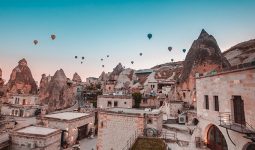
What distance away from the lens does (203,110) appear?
18.1m

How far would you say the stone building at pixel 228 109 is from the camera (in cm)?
1115

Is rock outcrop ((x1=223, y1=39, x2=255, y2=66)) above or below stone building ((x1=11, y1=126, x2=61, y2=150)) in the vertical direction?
above

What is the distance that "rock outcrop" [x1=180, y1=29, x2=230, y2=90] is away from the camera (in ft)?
151

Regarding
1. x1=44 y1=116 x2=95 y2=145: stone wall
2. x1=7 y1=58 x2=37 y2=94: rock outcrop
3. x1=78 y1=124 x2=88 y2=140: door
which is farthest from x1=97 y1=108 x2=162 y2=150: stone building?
x1=7 y1=58 x2=37 y2=94: rock outcrop

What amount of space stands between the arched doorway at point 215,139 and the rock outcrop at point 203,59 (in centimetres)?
2661

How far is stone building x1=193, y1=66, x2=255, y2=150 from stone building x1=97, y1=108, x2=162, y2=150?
5273mm

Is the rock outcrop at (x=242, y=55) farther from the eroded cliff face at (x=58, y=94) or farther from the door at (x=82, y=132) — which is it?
the eroded cliff face at (x=58, y=94)

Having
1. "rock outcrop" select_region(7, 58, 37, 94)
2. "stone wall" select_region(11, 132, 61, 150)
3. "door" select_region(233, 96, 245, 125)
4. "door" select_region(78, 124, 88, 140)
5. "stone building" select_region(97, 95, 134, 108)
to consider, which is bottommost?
"door" select_region(78, 124, 88, 140)

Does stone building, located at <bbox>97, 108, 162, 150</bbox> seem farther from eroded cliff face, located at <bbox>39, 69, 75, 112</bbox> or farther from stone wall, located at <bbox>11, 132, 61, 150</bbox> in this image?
eroded cliff face, located at <bbox>39, 69, 75, 112</bbox>

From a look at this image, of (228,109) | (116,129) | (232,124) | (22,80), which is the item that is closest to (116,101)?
(116,129)

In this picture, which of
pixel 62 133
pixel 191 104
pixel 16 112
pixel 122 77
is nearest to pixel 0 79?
pixel 16 112

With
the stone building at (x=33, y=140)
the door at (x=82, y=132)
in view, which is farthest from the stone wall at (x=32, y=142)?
the door at (x=82, y=132)

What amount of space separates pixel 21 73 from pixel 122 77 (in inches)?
3167

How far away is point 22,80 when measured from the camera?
4395 inches
